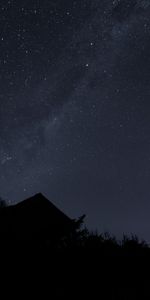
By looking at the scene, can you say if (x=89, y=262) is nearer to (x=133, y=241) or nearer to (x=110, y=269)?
(x=110, y=269)

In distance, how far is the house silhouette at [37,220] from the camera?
13.0 m

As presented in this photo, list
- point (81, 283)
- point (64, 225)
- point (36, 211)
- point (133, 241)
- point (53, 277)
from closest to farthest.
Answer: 1. point (53, 277)
2. point (81, 283)
3. point (64, 225)
4. point (36, 211)
5. point (133, 241)

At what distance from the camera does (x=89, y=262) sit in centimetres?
1280

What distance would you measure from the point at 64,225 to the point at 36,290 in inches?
175

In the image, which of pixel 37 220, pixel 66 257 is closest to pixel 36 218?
pixel 37 220

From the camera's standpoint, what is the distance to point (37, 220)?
1491 cm

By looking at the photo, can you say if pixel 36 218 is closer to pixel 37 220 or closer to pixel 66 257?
pixel 37 220

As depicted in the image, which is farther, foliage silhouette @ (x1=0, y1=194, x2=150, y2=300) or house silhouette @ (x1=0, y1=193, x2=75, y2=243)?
house silhouette @ (x1=0, y1=193, x2=75, y2=243)

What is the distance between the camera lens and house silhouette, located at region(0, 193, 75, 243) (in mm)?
13045

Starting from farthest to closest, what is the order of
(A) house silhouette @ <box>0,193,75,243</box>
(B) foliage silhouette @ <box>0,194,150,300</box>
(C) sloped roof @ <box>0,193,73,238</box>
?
(C) sloped roof @ <box>0,193,73,238</box>
(A) house silhouette @ <box>0,193,75,243</box>
(B) foliage silhouette @ <box>0,194,150,300</box>

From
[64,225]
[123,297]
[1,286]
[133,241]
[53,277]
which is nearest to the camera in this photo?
[1,286]

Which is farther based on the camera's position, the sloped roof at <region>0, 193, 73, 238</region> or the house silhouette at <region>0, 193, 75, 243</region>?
the sloped roof at <region>0, 193, 73, 238</region>

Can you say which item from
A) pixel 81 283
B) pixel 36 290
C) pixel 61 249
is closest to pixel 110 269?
pixel 81 283

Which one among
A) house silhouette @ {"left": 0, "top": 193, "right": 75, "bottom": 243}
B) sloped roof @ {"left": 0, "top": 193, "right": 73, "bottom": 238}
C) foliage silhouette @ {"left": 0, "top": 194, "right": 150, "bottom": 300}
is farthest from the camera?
sloped roof @ {"left": 0, "top": 193, "right": 73, "bottom": 238}
